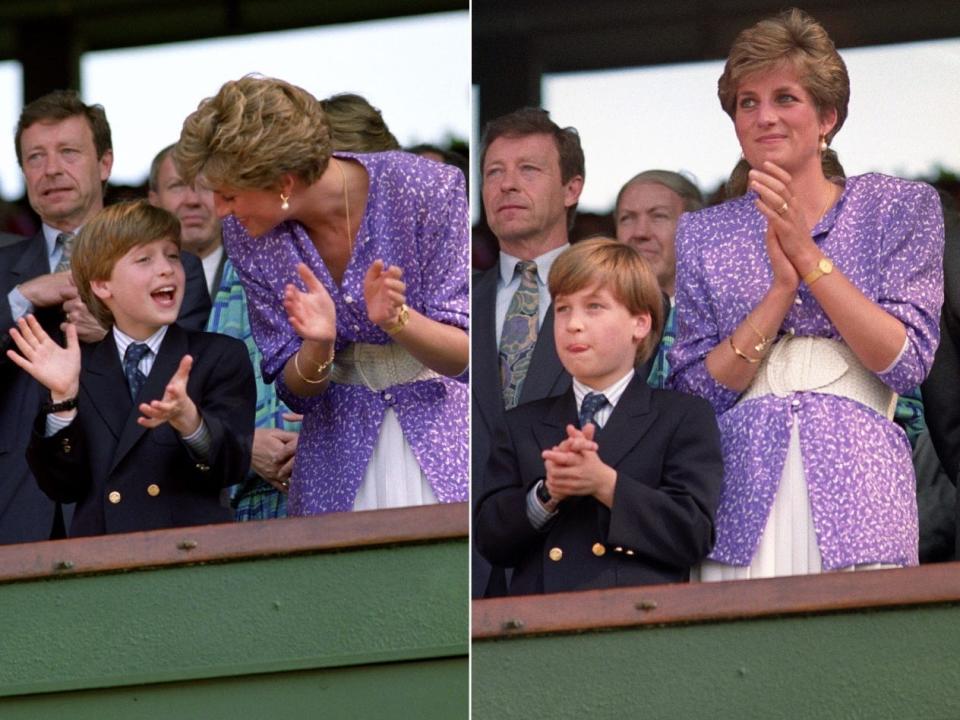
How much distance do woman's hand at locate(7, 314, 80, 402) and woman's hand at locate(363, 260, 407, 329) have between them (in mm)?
702

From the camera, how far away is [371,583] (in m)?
5.06

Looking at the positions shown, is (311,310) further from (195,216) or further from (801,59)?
(195,216)

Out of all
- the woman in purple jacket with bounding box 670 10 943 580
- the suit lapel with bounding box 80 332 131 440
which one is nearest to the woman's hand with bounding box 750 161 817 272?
the woman in purple jacket with bounding box 670 10 943 580

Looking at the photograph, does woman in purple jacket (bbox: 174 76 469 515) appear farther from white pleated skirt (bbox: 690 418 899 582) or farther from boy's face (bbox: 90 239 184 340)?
white pleated skirt (bbox: 690 418 899 582)

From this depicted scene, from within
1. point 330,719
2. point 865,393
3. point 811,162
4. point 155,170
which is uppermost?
point 155,170

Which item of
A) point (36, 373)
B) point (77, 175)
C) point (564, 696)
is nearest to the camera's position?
point (564, 696)

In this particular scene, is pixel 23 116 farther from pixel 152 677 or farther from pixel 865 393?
pixel 865 393

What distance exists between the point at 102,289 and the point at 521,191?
0.91 meters

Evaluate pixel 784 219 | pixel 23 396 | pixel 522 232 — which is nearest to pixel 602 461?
pixel 784 219

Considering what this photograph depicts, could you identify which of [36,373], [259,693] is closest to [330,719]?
[259,693]

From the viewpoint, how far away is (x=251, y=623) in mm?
5078

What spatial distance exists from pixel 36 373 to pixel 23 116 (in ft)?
3.41

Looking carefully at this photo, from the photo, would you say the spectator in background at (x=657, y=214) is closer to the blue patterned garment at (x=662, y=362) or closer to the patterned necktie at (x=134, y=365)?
the blue patterned garment at (x=662, y=362)

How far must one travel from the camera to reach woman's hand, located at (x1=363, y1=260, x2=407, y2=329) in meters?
4.87
